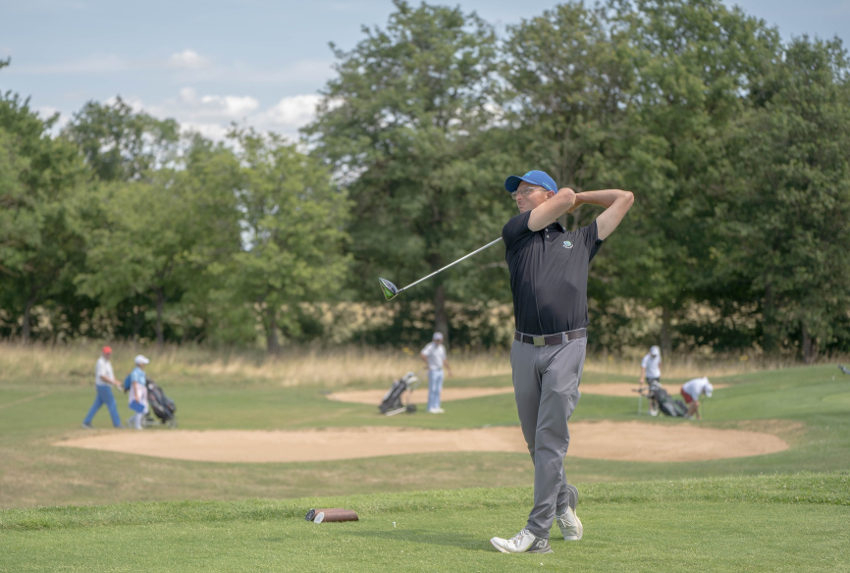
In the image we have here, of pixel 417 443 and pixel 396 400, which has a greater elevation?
pixel 396 400

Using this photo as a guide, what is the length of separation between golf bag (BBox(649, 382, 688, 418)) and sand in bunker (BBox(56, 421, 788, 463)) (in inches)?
45.3

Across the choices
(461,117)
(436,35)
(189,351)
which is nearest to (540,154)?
(461,117)

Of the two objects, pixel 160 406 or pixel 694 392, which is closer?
pixel 694 392

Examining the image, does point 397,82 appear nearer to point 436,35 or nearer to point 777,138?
point 436,35

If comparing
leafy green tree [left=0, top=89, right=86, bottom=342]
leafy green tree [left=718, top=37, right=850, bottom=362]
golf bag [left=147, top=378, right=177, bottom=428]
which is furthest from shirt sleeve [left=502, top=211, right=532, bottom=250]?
leafy green tree [left=0, top=89, right=86, bottom=342]

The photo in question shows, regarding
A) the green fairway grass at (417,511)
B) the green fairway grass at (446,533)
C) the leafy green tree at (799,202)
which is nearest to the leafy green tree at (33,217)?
the green fairway grass at (417,511)

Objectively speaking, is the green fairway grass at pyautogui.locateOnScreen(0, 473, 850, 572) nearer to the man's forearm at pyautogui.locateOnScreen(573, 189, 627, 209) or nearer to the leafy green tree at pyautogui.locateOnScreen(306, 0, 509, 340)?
the man's forearm at pyautogui.locateOnScreen(573, 189, 627, 209)

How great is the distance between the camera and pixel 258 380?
112 feet

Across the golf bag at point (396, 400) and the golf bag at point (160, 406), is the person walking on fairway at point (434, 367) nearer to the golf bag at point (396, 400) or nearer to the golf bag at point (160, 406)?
the golf bag at point (396, 400)

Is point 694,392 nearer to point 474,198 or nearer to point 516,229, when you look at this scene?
point 516,229

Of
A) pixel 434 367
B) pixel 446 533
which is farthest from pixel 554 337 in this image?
pixel 434 367

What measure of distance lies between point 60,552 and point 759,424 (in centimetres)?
1534

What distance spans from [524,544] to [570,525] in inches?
21.0

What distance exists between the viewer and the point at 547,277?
605 centimetres
